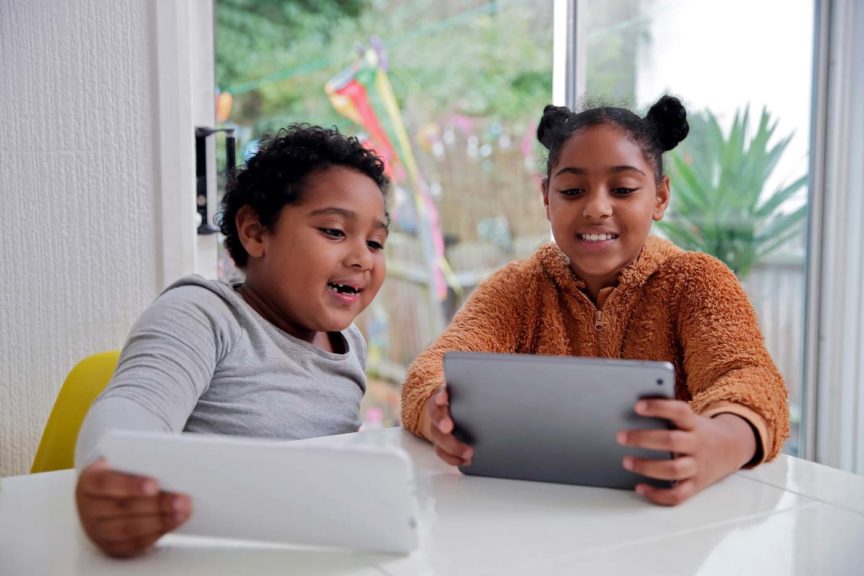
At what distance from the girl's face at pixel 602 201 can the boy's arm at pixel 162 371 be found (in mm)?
553

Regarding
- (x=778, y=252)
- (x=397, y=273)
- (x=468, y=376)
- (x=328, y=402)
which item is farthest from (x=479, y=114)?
(x=468, y=376)

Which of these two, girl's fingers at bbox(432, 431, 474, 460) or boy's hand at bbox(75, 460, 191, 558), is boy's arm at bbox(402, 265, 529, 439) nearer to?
girl's fingers at bbox(432, 431, 474, 460)

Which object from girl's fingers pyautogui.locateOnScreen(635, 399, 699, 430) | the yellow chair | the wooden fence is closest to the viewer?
girl's fingers pyautogui.locateOnScreen(635, 399, 699, 430)

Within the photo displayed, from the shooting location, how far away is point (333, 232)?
128 cm

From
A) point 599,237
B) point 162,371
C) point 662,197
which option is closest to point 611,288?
point 599,237

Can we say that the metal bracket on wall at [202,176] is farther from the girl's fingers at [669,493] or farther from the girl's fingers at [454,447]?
the girl's fingers at [669,493]

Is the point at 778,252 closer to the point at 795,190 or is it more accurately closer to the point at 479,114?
the point at 795,190

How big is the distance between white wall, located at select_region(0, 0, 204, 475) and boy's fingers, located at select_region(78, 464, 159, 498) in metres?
1.03

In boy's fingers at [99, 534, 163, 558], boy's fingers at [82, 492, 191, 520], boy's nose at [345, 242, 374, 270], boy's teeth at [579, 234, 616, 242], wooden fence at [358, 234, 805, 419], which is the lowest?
wooden fence at [358, 234, 805, 419]

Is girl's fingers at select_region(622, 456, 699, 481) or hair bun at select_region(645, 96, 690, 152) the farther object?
hair bun at select_region(645, 96, 690, 152)

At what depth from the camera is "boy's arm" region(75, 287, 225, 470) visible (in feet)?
2.74

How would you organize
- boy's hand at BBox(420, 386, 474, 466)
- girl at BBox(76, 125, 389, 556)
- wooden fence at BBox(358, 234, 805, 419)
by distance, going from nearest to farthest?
boy's hand at BBox(420, 386, 474, 466) < girl at BBox(76, 125, 389, 556) < wooden fence at BBox(358, 234, 805, 419)

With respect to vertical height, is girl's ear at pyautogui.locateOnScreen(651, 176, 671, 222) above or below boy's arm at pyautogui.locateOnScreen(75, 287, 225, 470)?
above

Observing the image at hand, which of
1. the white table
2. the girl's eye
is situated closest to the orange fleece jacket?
the white table
